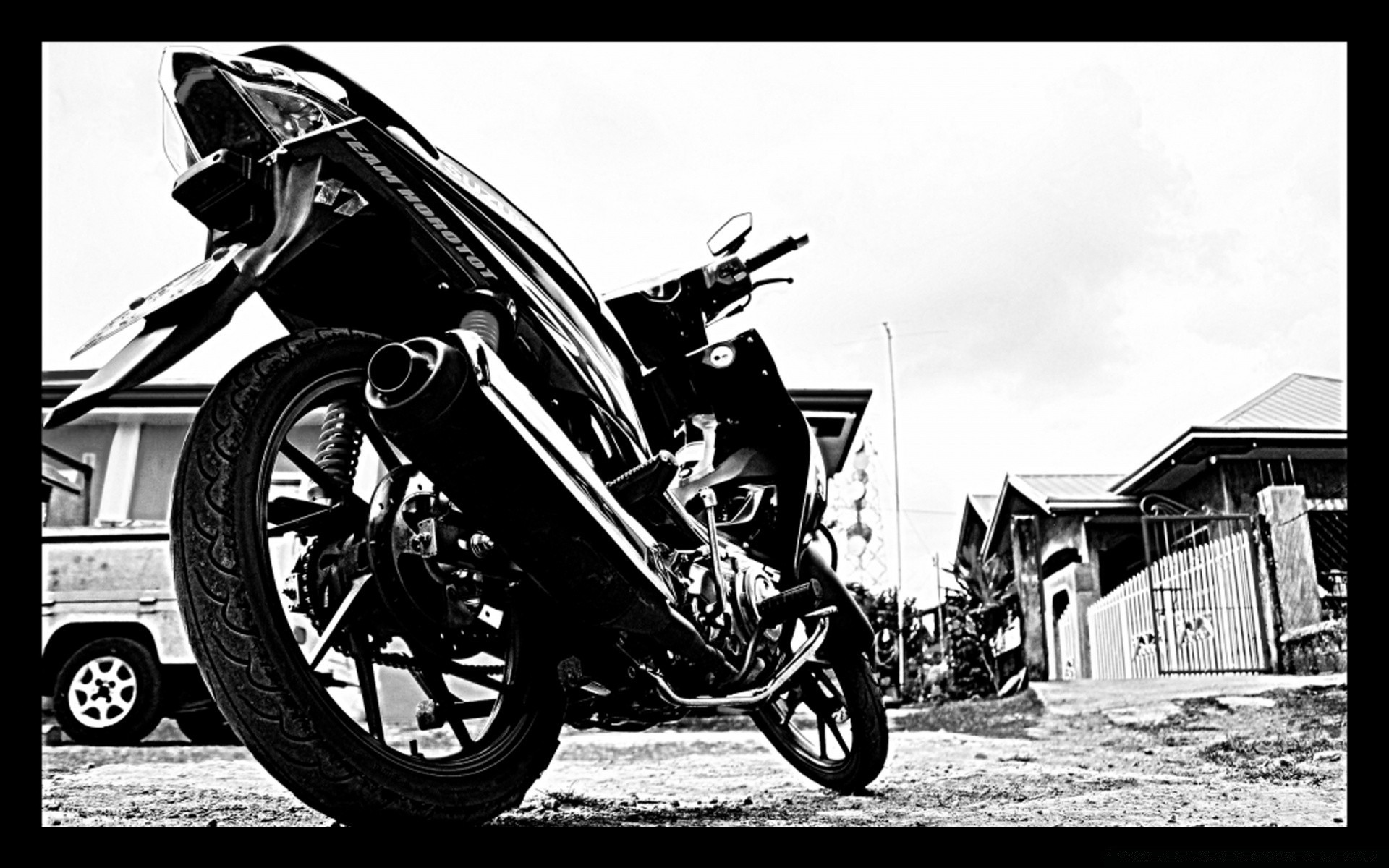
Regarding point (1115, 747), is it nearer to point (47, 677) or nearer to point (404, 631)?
point (404, 631)

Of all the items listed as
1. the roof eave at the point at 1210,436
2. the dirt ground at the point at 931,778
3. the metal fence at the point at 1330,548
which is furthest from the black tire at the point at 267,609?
the metal fence at the point at 1330,548

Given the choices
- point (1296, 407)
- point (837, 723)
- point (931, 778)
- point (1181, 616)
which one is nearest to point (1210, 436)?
point (1296, 407)

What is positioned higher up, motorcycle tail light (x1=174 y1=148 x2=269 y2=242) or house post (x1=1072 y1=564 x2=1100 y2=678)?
motorcycle tail light (x1=174 y1=148 x2=269 y2=242)

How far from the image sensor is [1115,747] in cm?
357

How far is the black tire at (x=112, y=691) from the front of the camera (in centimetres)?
362

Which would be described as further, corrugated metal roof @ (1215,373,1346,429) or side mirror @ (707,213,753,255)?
corrugated metal roof @ (1215,373,1346,429)

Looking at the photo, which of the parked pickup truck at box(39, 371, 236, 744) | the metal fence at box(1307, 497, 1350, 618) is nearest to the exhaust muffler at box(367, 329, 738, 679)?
the parked pickup truck at box(39, 371, 236, 744)

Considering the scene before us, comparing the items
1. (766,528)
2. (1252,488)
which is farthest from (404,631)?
(1252,488)

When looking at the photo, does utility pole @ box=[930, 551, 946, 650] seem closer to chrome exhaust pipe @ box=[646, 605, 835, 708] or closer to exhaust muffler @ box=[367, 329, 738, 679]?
chrome exhaust pipe @ box=[646, 605, 835, 708]

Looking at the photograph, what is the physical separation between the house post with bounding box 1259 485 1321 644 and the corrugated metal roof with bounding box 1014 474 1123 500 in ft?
2.20

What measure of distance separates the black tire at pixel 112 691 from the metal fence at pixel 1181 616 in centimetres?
326

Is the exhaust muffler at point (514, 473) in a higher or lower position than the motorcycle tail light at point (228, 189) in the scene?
lower

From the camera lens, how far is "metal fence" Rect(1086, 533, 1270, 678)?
4.48m

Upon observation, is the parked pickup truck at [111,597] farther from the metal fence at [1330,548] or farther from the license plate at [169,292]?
the metal fence at [1330,548]
